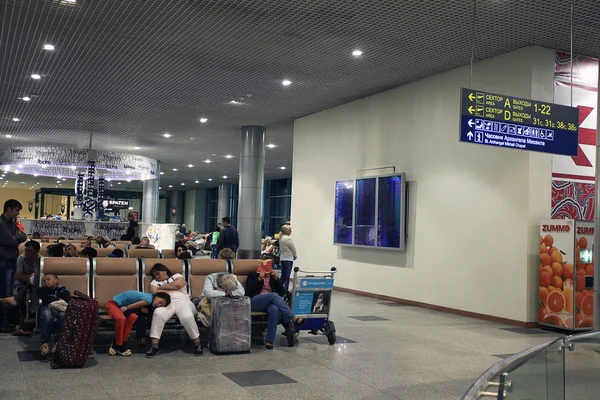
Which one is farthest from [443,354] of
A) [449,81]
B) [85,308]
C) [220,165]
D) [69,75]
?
[220,165]

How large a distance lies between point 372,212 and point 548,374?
10820mm

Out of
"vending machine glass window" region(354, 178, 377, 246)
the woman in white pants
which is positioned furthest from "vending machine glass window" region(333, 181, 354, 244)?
the woman in white pants

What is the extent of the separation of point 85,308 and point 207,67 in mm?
7710

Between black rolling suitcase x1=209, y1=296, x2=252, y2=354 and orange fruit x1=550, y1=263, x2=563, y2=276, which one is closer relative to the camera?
black rolling suitcase x1=209, y1=296, x2=252, y2=354

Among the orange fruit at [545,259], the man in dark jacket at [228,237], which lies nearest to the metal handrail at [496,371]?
the orange fruit at [545,259]

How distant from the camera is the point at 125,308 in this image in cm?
741

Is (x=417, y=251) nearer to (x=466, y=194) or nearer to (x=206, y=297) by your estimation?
(x=466, y=194)

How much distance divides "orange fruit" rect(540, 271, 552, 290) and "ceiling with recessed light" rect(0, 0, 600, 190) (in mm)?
4085

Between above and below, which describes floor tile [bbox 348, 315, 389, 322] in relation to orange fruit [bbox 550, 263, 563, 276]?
below

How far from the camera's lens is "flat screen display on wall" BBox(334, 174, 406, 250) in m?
13.6

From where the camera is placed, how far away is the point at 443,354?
7.95 meters

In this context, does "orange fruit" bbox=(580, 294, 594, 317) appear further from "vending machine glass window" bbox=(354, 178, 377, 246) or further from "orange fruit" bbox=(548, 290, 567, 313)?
"vending machine glass window" bbox=(354, 178, 377, 246)

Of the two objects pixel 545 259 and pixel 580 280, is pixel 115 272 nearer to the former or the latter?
pixel 545 259

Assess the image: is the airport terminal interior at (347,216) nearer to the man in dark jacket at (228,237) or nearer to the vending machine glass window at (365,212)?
the vending machine glass window at (365,212)
